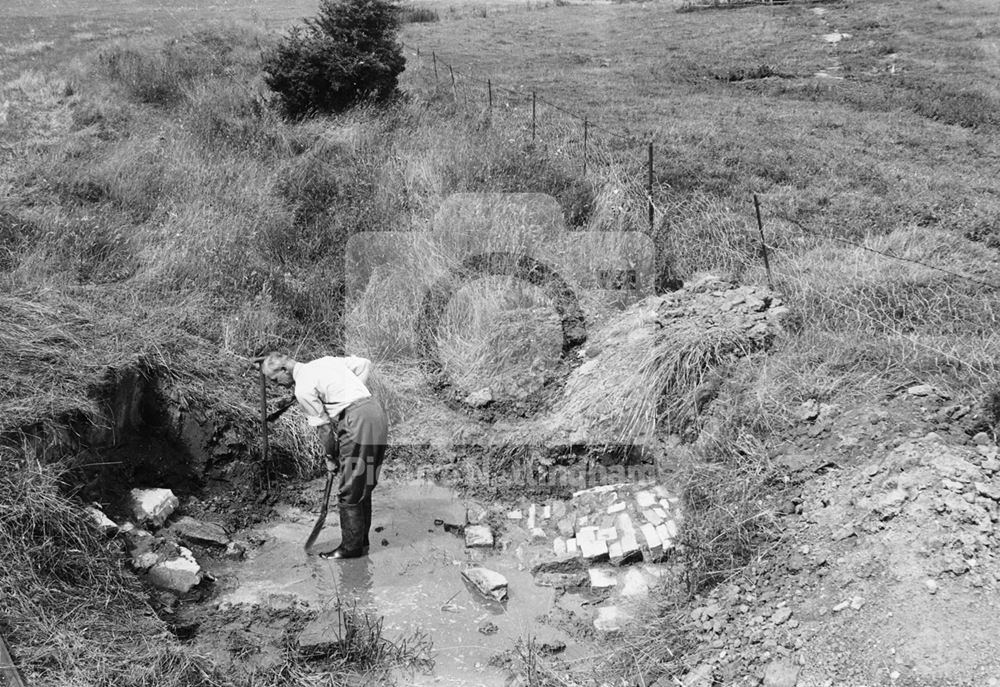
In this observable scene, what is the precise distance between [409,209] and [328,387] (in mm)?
4833

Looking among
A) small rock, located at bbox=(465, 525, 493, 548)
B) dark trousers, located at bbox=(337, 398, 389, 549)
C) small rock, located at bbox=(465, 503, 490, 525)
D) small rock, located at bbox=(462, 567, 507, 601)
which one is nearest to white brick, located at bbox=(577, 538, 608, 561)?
small rock, located at bbox=(462, 567, 507, 601)

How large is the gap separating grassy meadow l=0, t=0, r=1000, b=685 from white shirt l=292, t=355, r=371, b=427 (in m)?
1.43

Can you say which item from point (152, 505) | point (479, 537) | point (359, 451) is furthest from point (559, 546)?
point (152, 505)

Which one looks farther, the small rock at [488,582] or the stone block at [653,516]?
the stone block at [653,516]

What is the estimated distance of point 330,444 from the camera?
20.9 feet

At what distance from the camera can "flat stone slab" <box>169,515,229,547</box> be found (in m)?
6.36

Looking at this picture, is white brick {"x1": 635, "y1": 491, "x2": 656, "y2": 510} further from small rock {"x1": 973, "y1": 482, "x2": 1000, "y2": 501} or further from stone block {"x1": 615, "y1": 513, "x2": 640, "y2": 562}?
small rock {"x1": 973, "y1": 482, "x2": 1000, "y2": 501}

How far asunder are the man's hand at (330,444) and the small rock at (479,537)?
114cm

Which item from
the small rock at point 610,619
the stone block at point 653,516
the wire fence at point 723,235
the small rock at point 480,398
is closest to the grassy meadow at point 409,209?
the wire fence at point 723,235

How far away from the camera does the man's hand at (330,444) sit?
20.7ft

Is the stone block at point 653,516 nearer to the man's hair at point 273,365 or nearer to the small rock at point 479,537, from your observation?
the small rock at point 479,537

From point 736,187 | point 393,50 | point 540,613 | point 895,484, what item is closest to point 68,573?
point 540,613

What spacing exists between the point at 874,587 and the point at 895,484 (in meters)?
0.78

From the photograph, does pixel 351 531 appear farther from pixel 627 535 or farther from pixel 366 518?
pixel 627 535
